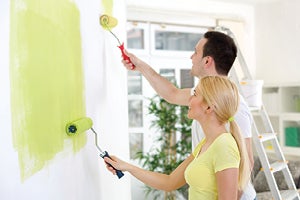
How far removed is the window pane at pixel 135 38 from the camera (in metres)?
3.77

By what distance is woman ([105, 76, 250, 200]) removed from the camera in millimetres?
1177

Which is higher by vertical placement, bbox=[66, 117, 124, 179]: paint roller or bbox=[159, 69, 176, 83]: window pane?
bbox=[159, 69, 176, 83]: window pane

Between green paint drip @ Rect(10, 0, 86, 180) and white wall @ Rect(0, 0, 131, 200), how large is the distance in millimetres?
28

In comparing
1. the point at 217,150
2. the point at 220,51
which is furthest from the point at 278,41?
the point at 217,150

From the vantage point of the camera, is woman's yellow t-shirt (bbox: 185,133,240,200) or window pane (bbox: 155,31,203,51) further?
window pane (bbox: 155,31,203,51)

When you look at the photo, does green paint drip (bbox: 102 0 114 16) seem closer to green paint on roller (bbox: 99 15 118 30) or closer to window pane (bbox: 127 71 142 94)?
green paint on roller (bbox: 99 15 118 30)

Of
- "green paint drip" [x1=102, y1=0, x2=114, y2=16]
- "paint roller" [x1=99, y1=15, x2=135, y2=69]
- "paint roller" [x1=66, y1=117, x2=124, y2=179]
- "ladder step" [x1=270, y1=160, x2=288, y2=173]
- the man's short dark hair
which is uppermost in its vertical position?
"green paint drip" [x1=102, y1=0, x2=114, y2=16]

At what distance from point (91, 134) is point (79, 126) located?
0.55 ft

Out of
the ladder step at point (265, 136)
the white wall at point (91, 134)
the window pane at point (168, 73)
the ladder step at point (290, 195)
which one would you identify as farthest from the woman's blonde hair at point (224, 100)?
the window pane at point (168, 73)

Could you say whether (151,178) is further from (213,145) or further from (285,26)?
(285,26)

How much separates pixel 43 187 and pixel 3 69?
30 centimetres

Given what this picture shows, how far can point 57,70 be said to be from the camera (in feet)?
3.35

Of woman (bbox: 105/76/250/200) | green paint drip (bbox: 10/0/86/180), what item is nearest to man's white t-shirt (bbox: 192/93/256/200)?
woman (bbox: 105/76/250/200)

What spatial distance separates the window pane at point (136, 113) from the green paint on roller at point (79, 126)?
2656 mm
